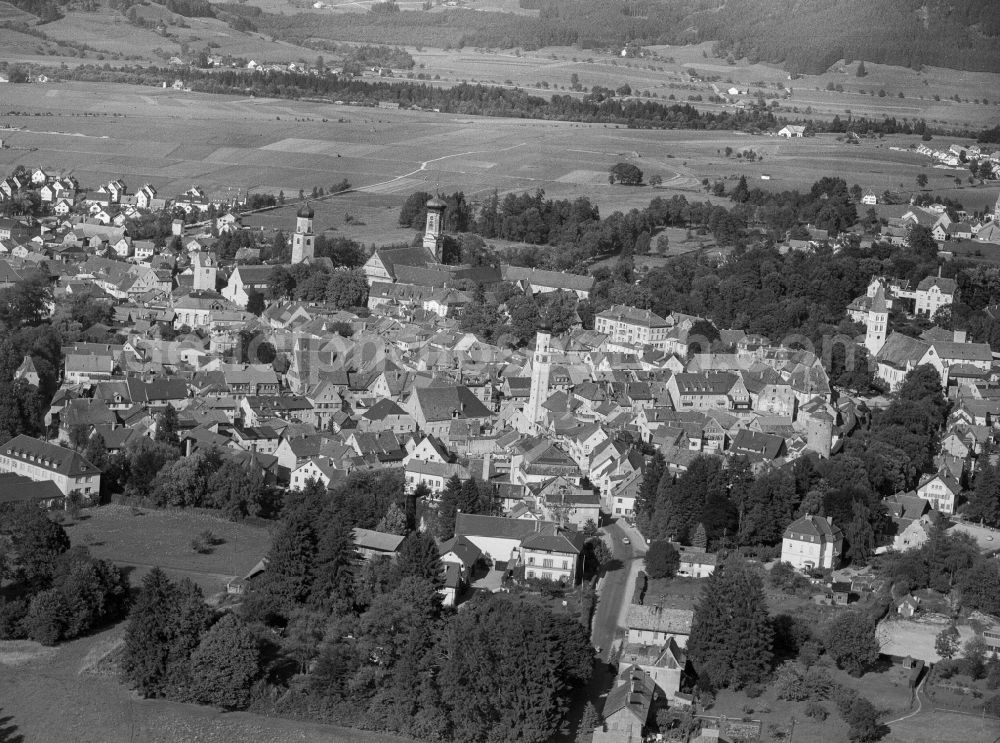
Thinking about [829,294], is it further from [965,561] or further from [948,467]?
[965,561]

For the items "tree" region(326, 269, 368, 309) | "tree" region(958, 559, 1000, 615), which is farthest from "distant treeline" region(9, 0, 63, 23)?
"tree" region(958, 559, 1000, 615)

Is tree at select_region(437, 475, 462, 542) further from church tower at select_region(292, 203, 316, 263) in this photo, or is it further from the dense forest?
the dense forest

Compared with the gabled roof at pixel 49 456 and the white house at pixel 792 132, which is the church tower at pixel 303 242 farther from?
the white house at pixel 792 132

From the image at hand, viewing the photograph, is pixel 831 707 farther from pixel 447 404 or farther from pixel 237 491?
pixel 447 404

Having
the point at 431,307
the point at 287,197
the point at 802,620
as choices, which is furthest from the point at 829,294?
the point at 287,197

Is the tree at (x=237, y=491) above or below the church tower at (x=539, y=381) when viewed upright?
below

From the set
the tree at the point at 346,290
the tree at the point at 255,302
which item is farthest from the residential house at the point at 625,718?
the tree at the point at 346,290

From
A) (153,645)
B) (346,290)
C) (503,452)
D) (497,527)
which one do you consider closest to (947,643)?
(497,527)
